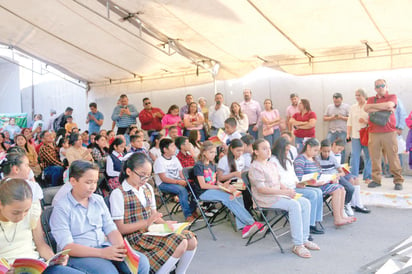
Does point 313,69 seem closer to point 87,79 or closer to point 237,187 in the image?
point 237,187

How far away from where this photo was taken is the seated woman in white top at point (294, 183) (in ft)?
16.0

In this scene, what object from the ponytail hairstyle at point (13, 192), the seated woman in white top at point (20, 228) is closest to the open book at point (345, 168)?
the seated woman in white top at point (20, 228)

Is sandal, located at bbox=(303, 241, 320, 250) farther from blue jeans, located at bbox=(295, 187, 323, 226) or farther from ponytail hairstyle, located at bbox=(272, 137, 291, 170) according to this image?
ponytail hairstyle, located at bbox=(272, 137, 291, 170)

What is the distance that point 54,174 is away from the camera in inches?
257

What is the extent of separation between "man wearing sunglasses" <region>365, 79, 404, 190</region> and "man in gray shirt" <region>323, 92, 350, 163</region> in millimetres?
1499

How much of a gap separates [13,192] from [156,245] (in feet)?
3.56

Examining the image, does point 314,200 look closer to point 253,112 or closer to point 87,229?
point 87,229

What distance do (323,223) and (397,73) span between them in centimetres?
426

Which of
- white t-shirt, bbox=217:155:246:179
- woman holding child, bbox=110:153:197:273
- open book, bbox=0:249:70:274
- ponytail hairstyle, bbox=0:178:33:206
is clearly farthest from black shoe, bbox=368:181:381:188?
open book, bbox=0:249:70:274

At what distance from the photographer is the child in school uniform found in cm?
267

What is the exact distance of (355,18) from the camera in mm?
6730

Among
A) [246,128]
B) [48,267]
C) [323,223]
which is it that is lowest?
[323,223]

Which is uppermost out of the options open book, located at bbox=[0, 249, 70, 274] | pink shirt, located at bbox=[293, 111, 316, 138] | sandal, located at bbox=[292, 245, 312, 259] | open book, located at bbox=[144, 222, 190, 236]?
pink shirt, located at bbox=[293, 111, 316, 138]

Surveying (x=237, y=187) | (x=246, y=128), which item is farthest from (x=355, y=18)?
(x=237, y=187)
